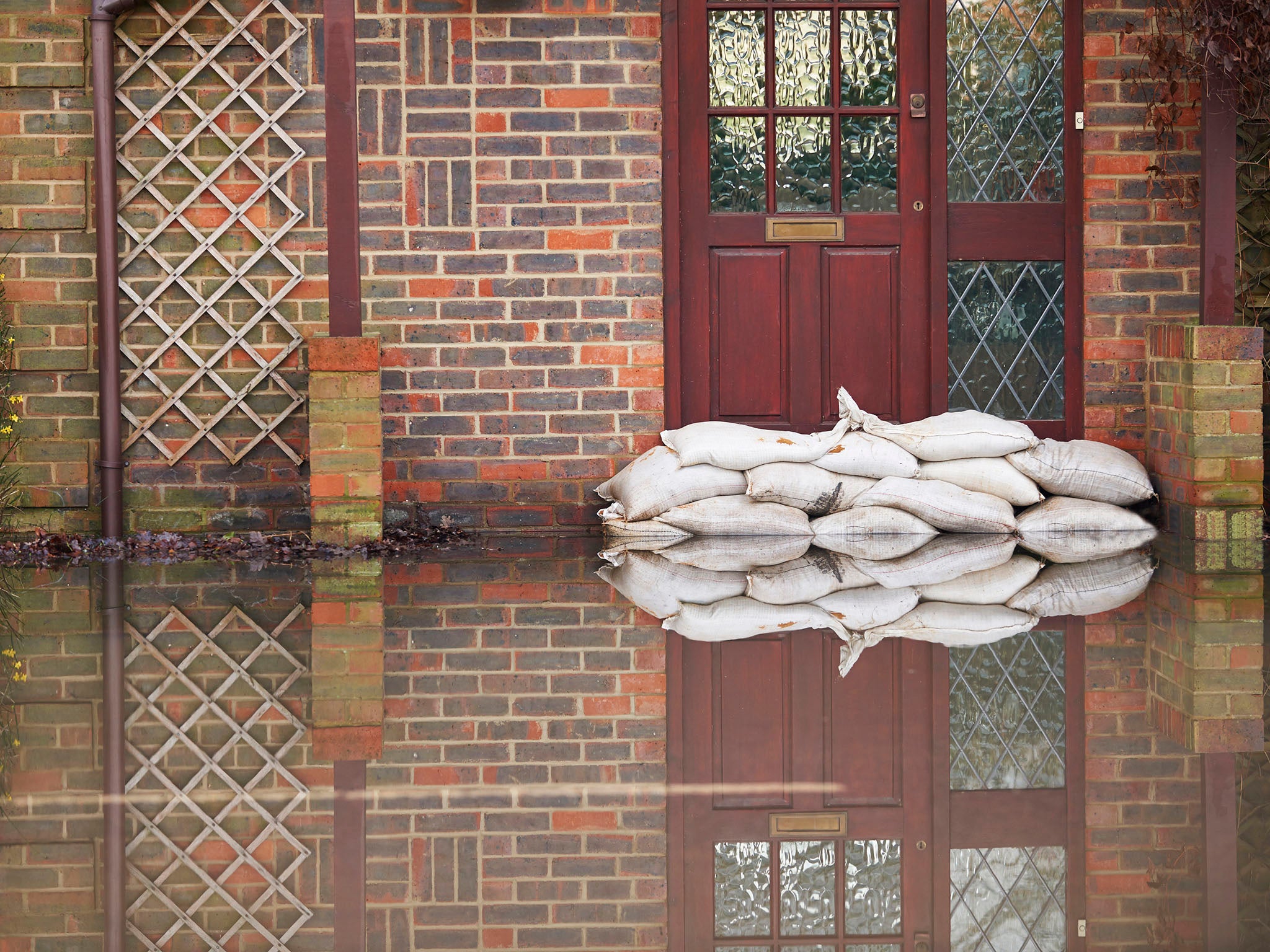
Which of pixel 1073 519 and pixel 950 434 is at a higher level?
pixel 950 434

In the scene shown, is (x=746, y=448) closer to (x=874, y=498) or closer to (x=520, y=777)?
(x=874, y=498)

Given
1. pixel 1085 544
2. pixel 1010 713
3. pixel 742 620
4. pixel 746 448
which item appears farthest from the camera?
pixel 746 448

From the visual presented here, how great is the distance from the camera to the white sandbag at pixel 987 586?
180 inches

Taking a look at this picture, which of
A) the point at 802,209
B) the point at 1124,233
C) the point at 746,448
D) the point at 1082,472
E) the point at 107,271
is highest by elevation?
the point at 802,209

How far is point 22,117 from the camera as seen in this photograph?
19.6 ft

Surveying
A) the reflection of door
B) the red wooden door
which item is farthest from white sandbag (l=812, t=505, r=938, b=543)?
the reflection of door

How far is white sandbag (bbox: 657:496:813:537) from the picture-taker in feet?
19.0

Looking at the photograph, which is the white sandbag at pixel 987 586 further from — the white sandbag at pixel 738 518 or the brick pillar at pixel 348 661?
the brick pillar at pixel 348 661

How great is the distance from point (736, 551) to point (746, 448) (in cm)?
44

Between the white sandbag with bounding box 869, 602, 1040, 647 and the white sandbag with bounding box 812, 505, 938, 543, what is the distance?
1.30m

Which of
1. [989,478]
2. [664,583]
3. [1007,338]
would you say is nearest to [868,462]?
[989,478]

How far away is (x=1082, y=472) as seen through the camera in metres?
5.92

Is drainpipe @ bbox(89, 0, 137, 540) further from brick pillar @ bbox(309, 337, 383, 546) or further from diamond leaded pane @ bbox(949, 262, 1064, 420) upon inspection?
diamond leaded pane @ bbox(949, 262, 1064, 420)

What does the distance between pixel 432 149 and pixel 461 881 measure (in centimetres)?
413
